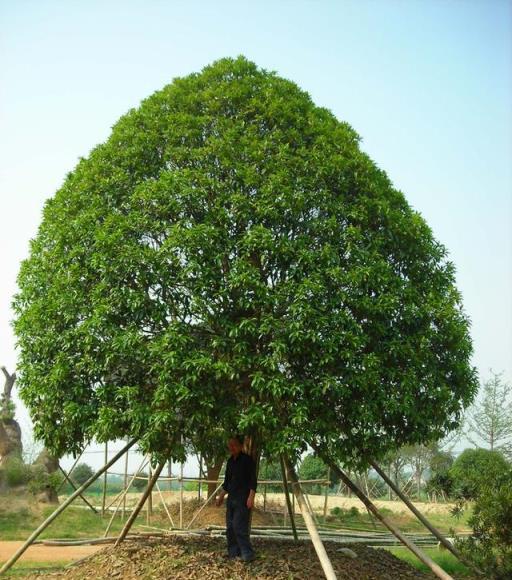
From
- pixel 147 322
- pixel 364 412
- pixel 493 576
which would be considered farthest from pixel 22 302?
pixel 493 576

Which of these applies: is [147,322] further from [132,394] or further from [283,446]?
[283,446]

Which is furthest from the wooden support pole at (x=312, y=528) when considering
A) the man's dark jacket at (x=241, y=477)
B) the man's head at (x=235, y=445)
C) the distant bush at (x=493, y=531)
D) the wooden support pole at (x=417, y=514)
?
the distant bush at (x=493, y=531)

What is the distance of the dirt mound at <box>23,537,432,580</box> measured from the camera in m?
9.88

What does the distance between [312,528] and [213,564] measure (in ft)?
5.43

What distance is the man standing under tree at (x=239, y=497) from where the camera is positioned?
10.3 m

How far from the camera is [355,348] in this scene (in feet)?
32.2

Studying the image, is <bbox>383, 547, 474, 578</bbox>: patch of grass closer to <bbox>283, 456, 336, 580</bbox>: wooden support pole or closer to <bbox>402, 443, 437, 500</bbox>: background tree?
<bbox>283, 456, 336, 580</bbox>: wooden support pole

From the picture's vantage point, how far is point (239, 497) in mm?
10625

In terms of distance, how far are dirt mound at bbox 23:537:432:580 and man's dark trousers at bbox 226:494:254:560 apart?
20 centimetres

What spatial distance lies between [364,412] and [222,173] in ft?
14.5

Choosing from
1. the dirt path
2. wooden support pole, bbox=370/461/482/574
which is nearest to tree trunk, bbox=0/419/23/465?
the dirt path

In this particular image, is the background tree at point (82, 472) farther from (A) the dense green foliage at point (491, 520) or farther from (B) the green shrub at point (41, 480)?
(A) the dense green foliage at point (491, 520)

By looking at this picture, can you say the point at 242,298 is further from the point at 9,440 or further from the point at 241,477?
the point at 9,440

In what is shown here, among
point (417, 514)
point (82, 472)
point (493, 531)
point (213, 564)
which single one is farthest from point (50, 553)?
point (82, 472)
